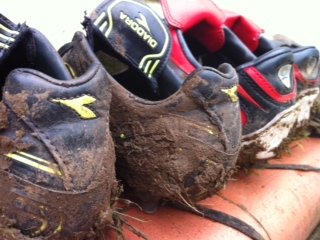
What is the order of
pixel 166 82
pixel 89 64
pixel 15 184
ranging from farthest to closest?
pixel 166 82, pixel 89 64, pixel 15 184

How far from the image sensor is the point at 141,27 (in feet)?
2.23

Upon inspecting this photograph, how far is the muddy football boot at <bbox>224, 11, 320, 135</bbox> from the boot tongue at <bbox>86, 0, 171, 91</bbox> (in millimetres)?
324

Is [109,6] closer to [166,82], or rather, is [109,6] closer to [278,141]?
[166,82]

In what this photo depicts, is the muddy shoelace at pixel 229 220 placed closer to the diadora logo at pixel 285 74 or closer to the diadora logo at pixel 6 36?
the diadora logo at pixel 285 74

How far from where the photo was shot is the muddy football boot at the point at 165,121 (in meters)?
0.65

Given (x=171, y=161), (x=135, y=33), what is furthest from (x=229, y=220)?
(x=135, y=33)

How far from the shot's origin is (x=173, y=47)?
0.75 metres

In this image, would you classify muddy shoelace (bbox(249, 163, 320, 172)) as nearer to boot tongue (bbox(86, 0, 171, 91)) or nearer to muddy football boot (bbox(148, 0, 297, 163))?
muddy football boot (bbox(148, 0, 297, 163))

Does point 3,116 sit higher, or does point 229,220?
point 3,116

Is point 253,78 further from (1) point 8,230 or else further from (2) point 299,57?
(1) point 8,230

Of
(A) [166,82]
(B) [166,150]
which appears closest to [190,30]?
(A) [166,82]

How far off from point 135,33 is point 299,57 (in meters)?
0.52

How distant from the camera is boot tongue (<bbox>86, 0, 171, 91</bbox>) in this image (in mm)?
656

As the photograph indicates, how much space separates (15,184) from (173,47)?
14.6 inches
